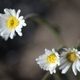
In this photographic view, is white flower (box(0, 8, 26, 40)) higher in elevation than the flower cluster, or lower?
higher

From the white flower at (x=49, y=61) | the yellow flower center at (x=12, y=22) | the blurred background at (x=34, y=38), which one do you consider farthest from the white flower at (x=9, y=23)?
the blurred background at (x=34, y=38)

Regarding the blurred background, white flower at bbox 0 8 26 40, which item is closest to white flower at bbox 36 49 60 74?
white flower at bbox 0 8 26 40

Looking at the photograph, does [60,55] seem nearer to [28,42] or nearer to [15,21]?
[15,21]

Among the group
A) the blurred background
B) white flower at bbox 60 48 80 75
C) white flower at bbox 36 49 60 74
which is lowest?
white flower at bbox 60 48 80 75

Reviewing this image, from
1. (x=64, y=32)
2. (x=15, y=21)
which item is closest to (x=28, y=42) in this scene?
(x=64, y=32)

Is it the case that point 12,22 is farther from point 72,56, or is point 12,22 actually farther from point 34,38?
point 34,38

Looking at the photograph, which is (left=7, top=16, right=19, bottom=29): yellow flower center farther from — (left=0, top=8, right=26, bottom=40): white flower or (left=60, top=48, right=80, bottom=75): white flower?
(left=60, top=48, right=80, bottom=75): white flower
